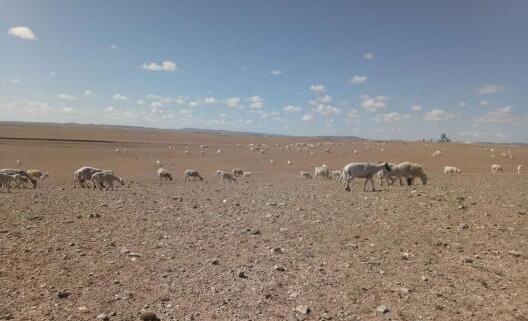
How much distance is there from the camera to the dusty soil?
738cm

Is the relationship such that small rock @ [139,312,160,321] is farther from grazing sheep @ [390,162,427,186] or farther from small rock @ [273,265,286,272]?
grazing sheep @ [390,162,427,186]

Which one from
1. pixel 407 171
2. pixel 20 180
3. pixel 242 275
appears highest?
pixel 407 171

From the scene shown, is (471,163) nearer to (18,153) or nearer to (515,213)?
(515,213)

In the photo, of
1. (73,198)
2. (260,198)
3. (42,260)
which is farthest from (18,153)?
(42,260)

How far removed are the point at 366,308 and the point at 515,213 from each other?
8.76 metres

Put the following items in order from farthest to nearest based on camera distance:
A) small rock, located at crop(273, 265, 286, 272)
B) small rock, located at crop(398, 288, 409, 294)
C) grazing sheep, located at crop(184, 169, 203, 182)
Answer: grazing sheep, located at crop(184, 169, 203, 182), small rock, located at crop(273, 265, 286, 272), small rock, located at crop(398, 288, 409, 294)

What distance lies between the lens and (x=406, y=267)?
934cm

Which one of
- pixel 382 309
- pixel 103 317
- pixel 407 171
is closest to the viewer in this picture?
pixel 103 317

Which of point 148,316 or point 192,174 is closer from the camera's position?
point 148,316

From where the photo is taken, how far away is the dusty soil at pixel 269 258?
7379 mm

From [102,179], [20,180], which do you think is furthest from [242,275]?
[20,180]

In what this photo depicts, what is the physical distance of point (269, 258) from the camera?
33.0 feet

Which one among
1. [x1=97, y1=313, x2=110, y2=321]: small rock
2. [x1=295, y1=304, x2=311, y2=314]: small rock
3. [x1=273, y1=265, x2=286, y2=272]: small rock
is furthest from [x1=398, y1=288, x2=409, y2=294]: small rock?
[x1=97, y1=313, x2=110, y2=321]: small rock

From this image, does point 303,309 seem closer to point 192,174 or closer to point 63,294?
point 63,294
